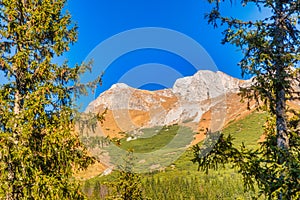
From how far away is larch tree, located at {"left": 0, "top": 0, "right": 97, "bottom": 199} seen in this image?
336 inches

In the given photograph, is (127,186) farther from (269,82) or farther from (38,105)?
(269,82)

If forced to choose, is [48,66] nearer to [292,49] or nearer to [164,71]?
[292,49]

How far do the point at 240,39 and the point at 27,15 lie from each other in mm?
6826

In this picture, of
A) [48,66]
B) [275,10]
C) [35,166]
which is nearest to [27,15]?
[48,66]

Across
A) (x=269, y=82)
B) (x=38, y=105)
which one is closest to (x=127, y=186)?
(x=38, y=105)

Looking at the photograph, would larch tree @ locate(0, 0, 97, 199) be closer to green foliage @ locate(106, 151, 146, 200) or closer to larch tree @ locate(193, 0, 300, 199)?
larch tree @ locate(193, 0, 300, 199)

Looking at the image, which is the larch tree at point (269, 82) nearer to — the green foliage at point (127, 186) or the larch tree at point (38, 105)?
the larch tree at point (38, 105)

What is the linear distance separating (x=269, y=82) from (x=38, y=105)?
6.31 metres

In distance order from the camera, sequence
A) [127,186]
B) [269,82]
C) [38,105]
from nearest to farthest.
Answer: [269,82] → [38,105] → [127,186]

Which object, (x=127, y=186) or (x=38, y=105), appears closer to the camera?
(x=38, y=105)

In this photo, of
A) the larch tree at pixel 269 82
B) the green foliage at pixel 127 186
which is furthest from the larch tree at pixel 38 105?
the green foliage at pixel 127 186

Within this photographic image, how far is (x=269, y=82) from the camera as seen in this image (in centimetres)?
781

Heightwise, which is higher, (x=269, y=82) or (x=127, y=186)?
(x=269, y=82)

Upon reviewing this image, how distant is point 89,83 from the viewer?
1089cm
